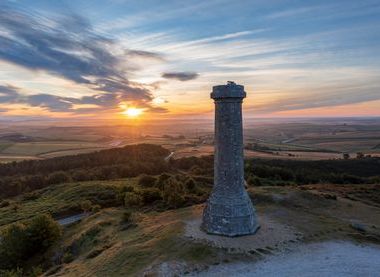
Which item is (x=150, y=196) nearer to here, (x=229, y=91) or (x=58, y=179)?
(x=229, y=91)

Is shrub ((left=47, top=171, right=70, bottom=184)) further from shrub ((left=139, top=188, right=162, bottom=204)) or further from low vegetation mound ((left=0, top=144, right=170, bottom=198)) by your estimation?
shrub ((left=139, top=188, right=162, bottom=204))

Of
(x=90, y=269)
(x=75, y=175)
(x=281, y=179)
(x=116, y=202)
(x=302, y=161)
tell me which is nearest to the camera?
(x=90, y=269)

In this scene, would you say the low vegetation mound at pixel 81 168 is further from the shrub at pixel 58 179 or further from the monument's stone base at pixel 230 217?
the monument's stone base at pixel 230 217

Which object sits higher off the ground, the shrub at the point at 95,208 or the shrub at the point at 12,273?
the shrub at the point at 95,208

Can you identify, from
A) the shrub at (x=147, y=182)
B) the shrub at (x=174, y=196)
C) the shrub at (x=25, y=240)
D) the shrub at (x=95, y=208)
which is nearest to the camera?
the shrub at (x=25, y=240)

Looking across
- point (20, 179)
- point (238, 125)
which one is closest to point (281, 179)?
point (238, 125)

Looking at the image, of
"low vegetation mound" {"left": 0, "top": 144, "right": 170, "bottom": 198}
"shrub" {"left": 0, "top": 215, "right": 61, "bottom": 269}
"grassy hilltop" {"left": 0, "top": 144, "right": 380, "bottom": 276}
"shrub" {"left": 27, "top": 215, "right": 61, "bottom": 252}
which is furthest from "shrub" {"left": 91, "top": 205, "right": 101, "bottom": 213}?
"low vegetation mound" {"left": 0, "top": 144, "right": 170, "bottom": 198}

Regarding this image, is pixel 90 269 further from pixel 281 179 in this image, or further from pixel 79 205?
pixel 281 179

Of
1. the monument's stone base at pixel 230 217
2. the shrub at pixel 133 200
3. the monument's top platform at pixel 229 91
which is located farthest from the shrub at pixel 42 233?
the monument's top platform at pixel 229 91
